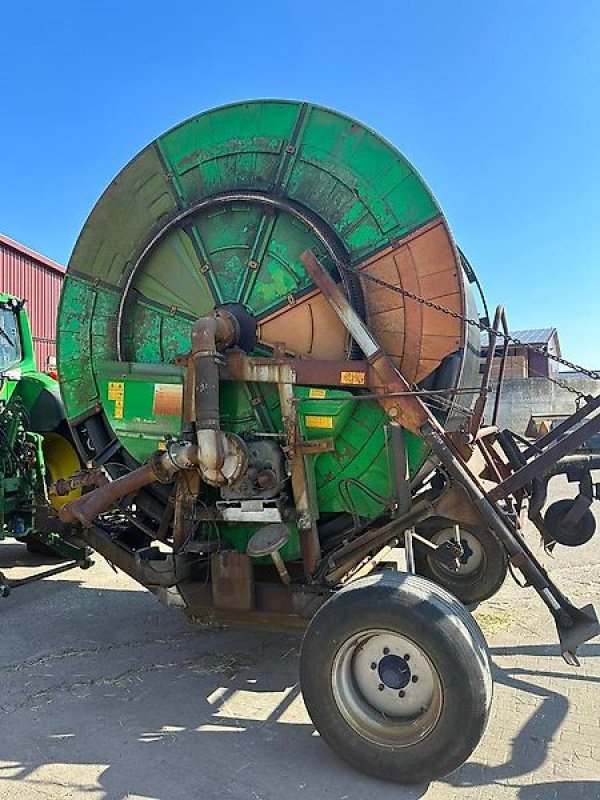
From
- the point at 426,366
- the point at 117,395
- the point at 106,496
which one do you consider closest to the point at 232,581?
the point at 106,496

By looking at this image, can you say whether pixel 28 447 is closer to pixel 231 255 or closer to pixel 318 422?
pixel 231 255

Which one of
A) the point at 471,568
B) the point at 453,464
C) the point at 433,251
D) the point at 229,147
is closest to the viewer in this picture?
the point at 453,464

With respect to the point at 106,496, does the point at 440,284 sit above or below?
above

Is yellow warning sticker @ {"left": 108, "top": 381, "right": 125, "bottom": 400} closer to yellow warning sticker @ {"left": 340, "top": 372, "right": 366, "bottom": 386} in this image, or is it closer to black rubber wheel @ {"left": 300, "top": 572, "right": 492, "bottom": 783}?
yellow warning sticker @ {"left": 340, "top": 372, "right": 366, "bottom": 386}

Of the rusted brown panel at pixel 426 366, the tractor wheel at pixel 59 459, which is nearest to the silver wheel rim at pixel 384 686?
the rusted brown panel at pixel 426 366

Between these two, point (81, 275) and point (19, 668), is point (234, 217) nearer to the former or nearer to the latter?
point (81, 275)

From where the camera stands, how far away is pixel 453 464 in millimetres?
3564

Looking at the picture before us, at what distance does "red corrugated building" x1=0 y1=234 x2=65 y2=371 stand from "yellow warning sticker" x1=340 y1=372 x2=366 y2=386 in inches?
524

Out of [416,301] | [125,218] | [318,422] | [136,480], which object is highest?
[125,218]

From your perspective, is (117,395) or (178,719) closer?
(178,719)

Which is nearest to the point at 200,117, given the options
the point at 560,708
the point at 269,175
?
the point at 269,175

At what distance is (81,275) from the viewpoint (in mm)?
4816

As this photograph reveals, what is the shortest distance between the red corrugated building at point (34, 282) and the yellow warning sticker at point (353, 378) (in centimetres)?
1332

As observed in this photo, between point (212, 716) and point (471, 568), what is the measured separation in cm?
257
